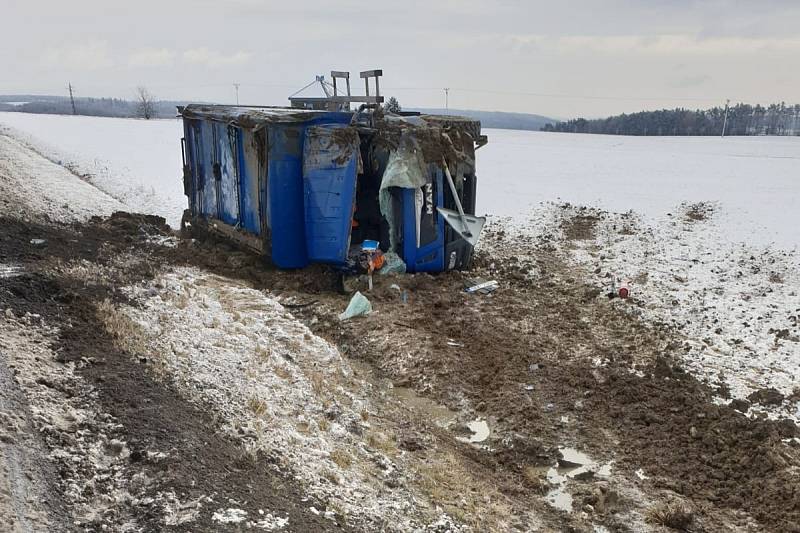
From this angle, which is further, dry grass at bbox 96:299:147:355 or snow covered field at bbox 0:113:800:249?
snow covered field at bbox 0:113:800:249

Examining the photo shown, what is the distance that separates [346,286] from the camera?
24.9 feet

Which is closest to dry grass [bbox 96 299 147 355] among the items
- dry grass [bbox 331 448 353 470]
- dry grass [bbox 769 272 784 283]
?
dry grass [bbox 331 448 353 470]

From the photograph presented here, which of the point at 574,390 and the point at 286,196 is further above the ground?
the point at 286,196

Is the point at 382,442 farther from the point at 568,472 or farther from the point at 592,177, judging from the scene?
the point at 592,177

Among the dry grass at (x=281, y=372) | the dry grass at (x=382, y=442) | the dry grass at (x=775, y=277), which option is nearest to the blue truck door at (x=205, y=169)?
the dry grass at (x=281, y=372)

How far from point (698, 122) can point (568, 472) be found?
76161 mm

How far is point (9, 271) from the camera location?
5.26 meters

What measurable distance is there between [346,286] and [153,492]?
15.9 feet

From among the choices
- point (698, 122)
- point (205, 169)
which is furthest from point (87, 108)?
point (205, 169)

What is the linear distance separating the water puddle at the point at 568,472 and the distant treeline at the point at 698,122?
70.5m

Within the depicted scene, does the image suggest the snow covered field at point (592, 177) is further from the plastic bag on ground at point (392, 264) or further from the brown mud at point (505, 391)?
the plastic bag on ground at point (392, 264)

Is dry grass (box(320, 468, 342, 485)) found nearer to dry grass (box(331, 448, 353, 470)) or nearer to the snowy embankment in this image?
dry grass (box(331, 448, 353, 470))

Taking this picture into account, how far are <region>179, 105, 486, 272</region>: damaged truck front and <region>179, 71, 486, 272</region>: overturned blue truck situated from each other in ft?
0.04

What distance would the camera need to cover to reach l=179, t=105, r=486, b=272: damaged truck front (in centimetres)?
744
